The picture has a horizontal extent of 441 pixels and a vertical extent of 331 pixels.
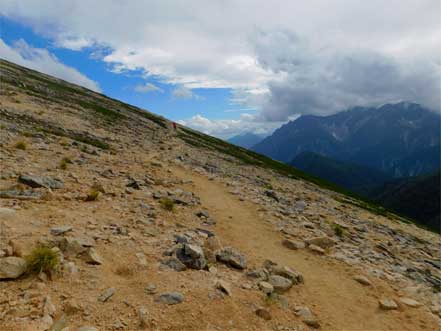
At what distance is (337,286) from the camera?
11812 mm

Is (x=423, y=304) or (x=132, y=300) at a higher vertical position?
(x=423, y=304)

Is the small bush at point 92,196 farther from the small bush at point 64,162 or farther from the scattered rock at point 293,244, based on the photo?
the scattered rock at point 293,244

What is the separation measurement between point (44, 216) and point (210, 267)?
19.7 ft

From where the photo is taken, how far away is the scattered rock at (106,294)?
24.9 feet

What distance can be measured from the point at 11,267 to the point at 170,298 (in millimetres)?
3943

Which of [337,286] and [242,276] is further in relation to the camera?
[337,286]

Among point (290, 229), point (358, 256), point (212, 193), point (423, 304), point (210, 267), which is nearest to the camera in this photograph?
point (210, 267)

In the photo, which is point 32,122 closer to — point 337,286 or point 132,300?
point 132,300

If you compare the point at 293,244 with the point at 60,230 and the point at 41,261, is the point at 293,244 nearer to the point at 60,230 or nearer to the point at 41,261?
the point at 60,230

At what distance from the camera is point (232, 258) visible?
1149 centimetres

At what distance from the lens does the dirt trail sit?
10031mm

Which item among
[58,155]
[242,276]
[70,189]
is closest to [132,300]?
[242,276]

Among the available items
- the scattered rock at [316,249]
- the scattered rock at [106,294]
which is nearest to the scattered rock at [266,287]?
the scattered rock at [106,294]

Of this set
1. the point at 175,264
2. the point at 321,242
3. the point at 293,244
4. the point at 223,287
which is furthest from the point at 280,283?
the point at 321,242
